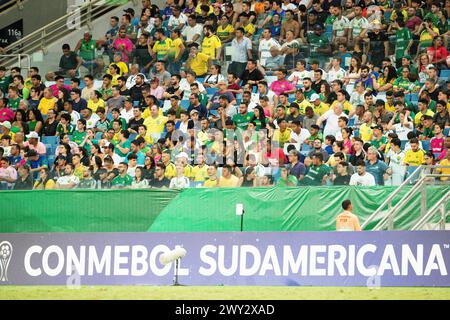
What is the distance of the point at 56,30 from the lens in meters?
26.6

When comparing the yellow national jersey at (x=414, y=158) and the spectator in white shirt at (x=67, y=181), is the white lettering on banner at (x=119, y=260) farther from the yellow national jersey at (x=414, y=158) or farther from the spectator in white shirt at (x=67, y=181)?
the yellow national jersey at (x=414, y=158)

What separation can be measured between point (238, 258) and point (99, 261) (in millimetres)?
2220

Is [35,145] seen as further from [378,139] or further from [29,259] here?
[378,139]

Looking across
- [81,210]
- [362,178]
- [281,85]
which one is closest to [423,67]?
[281,85]

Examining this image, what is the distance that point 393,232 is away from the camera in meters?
15.6

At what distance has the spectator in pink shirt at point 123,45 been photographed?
23562mm

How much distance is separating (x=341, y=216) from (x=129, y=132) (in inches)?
241

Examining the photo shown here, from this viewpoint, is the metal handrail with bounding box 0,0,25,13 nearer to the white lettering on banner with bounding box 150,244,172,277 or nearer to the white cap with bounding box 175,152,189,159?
the white cap with bounding box 175,152,189,159

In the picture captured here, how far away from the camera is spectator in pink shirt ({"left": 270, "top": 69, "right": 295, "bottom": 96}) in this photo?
69.5 feet

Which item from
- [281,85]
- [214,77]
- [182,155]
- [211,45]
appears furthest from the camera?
[211,45]

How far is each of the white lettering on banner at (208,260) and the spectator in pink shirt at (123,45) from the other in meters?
8.22
